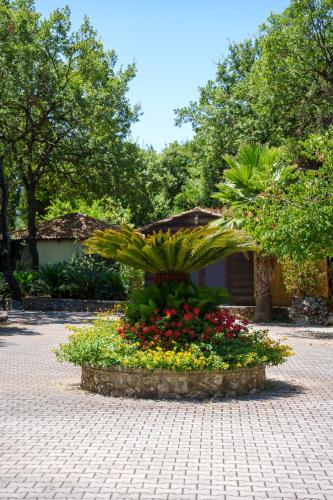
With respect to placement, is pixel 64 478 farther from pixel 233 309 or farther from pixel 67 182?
pixel 67 182

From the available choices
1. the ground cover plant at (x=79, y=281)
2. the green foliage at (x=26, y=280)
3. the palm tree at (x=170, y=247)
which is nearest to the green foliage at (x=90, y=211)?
the green foliage at (x=26, y=280)

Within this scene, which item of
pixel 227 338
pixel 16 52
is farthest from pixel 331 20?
Result: pixel 227 338

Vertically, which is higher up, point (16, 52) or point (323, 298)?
point (16, 52)

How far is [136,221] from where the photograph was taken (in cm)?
4941

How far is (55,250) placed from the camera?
34.6 m

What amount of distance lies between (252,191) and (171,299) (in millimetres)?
11219

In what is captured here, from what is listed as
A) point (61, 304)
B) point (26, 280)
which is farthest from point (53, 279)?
point (26, 280)

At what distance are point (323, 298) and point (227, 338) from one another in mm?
11934

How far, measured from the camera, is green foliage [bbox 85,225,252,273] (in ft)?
34.4

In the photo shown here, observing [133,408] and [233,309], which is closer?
[133,408]

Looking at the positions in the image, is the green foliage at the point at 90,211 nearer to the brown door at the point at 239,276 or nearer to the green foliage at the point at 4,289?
the green foliage at the point at 4,289

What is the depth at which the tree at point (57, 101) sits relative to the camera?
1055 inches

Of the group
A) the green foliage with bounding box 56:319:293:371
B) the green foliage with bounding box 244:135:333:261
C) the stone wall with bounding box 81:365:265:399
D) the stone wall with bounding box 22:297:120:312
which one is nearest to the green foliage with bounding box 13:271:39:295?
the stone wall with bounding box 22:297:120:312

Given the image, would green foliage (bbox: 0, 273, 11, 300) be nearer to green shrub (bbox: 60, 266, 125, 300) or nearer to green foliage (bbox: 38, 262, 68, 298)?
green foliage (bbox: 38, 262, 68, 298)
